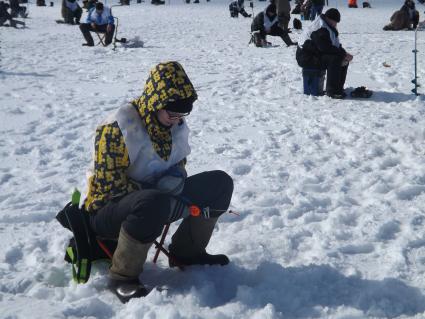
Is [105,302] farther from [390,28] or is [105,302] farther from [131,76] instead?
[390,28]

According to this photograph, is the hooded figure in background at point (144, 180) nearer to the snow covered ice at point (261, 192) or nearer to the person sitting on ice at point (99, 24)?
the snow covered ice at point (261, 192)

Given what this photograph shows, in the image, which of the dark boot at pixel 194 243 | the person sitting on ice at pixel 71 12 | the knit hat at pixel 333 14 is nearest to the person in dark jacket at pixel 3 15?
the person sitting on ice at pixel 71 12

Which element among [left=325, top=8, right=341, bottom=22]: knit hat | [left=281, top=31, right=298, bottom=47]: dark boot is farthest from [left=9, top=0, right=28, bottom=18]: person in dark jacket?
[left=325, top=8, right=341, bottom=22]: knit hat

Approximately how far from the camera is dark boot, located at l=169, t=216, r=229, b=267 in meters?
2.60

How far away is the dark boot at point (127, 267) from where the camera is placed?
2.25m

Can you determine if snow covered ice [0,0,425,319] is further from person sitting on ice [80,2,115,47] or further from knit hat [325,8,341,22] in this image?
person sitting on ice [80,2,115,47]

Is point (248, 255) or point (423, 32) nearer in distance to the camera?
point (248, 255)

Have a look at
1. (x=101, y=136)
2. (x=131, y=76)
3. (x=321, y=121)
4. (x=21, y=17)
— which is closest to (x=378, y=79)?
(x=321, y=121)

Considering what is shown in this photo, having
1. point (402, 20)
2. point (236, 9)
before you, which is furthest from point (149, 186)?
point (236, 9)

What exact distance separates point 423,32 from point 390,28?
995 millimetres

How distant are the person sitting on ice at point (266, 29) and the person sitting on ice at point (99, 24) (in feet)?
11.8

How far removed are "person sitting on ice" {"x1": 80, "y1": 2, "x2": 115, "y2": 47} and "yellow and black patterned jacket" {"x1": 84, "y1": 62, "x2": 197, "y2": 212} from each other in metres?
10.4

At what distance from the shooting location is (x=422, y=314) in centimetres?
224

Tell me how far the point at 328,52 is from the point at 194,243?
4.42 metres
